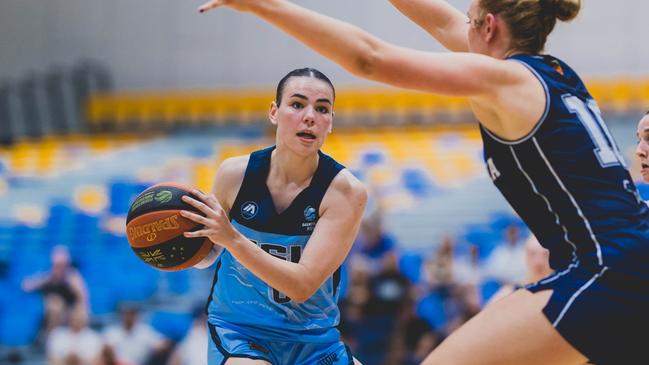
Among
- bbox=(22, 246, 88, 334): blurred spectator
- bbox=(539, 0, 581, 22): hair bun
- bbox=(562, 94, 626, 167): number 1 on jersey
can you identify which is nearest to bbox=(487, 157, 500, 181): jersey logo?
bbox=(562, 94, 626, 167): number 1 on jersey

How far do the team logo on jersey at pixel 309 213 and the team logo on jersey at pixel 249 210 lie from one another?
20cm

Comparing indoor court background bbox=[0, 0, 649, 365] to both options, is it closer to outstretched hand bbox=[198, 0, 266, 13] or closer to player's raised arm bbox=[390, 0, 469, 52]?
player's raised arm bbox=[390, 0, 469, 52]

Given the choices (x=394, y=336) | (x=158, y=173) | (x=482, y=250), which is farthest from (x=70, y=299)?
(x=158, y=173)

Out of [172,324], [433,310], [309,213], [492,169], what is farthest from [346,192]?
[172,324]

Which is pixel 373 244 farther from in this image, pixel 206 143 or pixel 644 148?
pixel 206 143

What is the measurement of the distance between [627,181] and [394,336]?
20.9 ft

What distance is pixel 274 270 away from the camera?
3688 millimetres

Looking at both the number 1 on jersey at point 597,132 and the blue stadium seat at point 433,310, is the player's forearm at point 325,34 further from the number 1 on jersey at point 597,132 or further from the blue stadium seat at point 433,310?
the blue stadium seat at point 433,310

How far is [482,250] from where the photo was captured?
1170 centimetres

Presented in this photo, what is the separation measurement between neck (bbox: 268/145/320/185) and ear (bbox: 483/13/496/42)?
1164mm

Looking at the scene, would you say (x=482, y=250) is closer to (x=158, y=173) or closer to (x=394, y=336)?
(x=394, y=336)

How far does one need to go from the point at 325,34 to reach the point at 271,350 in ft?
5.76

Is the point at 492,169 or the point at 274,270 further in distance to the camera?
the point at 274,270

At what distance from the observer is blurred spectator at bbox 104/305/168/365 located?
942cm
